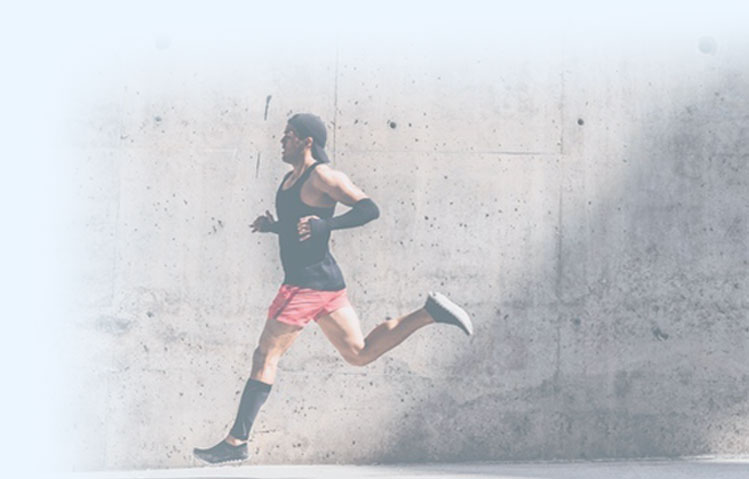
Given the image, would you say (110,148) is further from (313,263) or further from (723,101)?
(723,101)

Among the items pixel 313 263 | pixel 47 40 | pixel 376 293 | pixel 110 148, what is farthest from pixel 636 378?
pixel 47 40

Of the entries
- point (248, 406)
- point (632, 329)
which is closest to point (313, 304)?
point (248, 406)

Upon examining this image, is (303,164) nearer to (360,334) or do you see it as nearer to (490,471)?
(360,334)

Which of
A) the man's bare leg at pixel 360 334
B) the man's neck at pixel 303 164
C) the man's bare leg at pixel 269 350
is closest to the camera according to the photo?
the man's bare leg at pixel 360 334

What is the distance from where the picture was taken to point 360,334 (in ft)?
19.9

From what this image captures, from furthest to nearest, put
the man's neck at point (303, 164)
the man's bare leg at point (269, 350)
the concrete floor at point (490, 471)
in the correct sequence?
1. the man's neck at point (303, 164)
2. the man's bare leg at point (269, 350)
3. the concrete floor at point (490, 471)

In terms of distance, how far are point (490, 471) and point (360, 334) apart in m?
1.28

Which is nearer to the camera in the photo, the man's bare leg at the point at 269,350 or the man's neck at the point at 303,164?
the man's bare leg at the point at 269,350

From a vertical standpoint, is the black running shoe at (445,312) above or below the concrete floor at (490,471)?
above

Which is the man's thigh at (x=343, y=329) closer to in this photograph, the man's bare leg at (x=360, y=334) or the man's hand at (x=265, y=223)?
the man's bare leg at (x=360, y=334)

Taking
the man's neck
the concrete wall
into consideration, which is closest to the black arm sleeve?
the concrete wall

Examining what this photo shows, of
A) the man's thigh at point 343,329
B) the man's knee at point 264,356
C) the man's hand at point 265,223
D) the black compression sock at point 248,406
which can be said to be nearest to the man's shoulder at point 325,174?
the man's hand at point 265,223

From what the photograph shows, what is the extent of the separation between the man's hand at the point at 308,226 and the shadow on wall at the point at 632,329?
4.21 ft

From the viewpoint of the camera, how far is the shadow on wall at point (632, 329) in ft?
20.5
